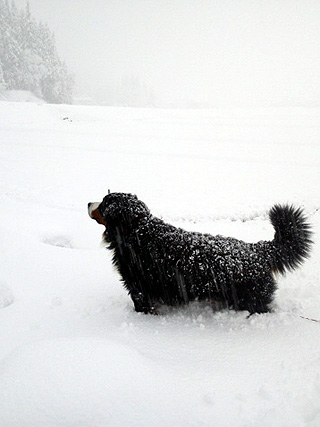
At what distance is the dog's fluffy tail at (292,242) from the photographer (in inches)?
113

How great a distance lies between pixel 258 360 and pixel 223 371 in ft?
1.09

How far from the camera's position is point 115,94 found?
92375 millimetres

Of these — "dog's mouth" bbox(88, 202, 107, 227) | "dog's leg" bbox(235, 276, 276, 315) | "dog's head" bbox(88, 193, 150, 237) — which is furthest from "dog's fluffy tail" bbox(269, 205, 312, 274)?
"dog's mouth" bbox(88, 202, 107, 227)

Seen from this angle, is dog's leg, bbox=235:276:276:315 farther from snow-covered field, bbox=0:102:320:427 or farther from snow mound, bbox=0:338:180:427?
snow mound, bbox=0:338:180:427

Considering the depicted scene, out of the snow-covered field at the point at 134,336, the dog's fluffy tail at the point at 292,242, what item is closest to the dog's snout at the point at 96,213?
the snow-covered field at the point at 134,336

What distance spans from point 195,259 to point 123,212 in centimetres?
100

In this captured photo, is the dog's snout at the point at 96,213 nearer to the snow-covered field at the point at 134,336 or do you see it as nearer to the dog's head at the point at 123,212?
the dog's head at the point at 123,212

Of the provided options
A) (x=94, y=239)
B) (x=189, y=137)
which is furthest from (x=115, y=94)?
(x=94, y=239)

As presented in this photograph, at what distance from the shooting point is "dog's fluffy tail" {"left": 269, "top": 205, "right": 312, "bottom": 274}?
2.86 meters

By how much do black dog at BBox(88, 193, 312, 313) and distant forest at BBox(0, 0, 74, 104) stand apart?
2142 inches

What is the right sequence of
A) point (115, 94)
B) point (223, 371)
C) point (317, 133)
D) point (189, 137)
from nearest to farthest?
point (223, 371) < point (317, 133) < point (189, 137) < point (115, 94)

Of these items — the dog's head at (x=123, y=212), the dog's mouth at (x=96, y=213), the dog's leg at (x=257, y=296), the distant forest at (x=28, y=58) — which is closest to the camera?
the dog's leg at (x=257, y=296)

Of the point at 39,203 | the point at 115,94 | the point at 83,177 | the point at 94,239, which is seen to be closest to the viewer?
the point at 94,239

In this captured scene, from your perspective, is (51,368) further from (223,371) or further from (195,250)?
(195,250)
